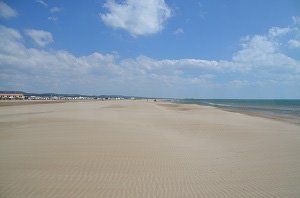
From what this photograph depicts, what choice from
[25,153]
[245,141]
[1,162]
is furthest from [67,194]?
[245,141]

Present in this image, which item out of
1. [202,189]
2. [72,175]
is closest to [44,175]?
[72,175]

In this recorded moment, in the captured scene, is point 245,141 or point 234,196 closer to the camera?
point 234,196

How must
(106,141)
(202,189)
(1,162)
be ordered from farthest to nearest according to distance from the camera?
(106,141), (1,162), (202,189)

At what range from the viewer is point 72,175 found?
24.9 ft

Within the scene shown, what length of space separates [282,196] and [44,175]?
238 inches

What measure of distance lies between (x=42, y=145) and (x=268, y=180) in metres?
8.64

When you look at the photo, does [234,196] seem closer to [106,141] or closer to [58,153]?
[58,153]

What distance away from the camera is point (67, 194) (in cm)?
627

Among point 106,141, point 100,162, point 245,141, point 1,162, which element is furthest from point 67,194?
point 245,141

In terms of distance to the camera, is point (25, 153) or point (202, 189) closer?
point (202, 189)

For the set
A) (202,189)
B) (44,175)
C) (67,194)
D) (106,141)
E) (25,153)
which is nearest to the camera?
(67,194)

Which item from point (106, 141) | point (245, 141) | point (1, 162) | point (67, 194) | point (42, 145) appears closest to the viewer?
point (67, 194)

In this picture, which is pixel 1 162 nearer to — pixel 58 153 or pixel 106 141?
pixel 58 153

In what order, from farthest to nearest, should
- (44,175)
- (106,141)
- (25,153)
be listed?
(106,141), (25,153), (44,175)
